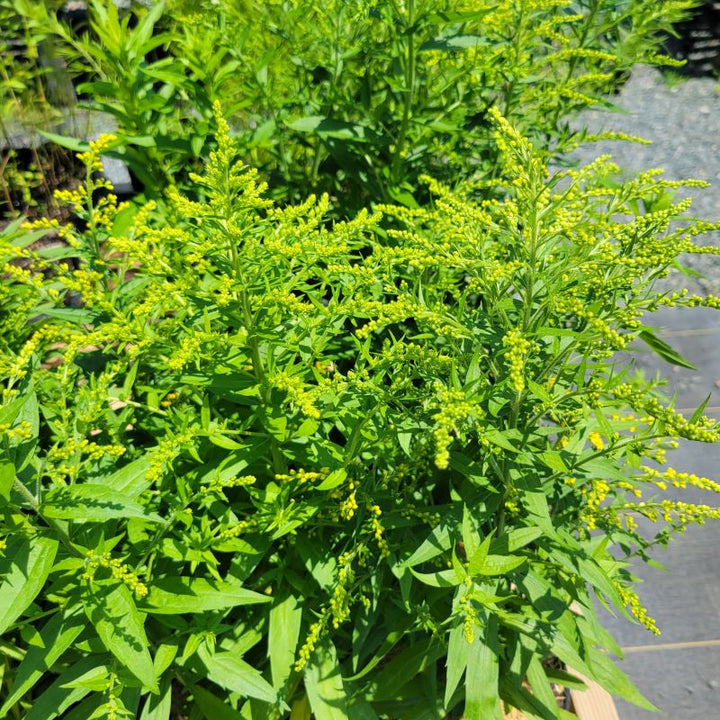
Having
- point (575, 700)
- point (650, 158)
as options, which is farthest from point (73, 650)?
point (650, 158)

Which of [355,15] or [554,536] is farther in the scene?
[355,15]

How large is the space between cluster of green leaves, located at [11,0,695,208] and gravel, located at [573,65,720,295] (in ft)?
10.1

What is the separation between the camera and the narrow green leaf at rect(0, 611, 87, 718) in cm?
143

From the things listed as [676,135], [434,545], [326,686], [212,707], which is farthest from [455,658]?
[676,135]

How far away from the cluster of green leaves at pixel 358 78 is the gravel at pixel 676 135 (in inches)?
121

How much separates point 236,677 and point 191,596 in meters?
0.26

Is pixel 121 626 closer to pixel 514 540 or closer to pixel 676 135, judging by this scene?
pixel 514 540

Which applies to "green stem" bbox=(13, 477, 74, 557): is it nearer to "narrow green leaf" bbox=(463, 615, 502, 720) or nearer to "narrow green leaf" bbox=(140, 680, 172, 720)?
"narrow green leaf" bbox=(140, 680, 172, 720)

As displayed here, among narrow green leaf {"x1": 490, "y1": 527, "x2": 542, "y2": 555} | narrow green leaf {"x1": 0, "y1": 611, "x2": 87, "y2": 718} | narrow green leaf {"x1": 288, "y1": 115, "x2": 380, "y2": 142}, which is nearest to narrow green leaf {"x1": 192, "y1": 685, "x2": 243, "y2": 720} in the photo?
narrow green leaf {"x1": 0, "y1": 611, "x2": 87, "y2": 718}

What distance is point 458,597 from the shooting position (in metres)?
1.45

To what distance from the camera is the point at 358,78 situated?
242 cm

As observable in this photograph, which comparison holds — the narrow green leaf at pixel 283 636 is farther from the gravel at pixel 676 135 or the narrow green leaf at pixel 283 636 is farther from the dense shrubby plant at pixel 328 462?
the gravel at pixel 676 135

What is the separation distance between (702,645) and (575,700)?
0.96 meters

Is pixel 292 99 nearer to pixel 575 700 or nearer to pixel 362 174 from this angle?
pixel 362 174
